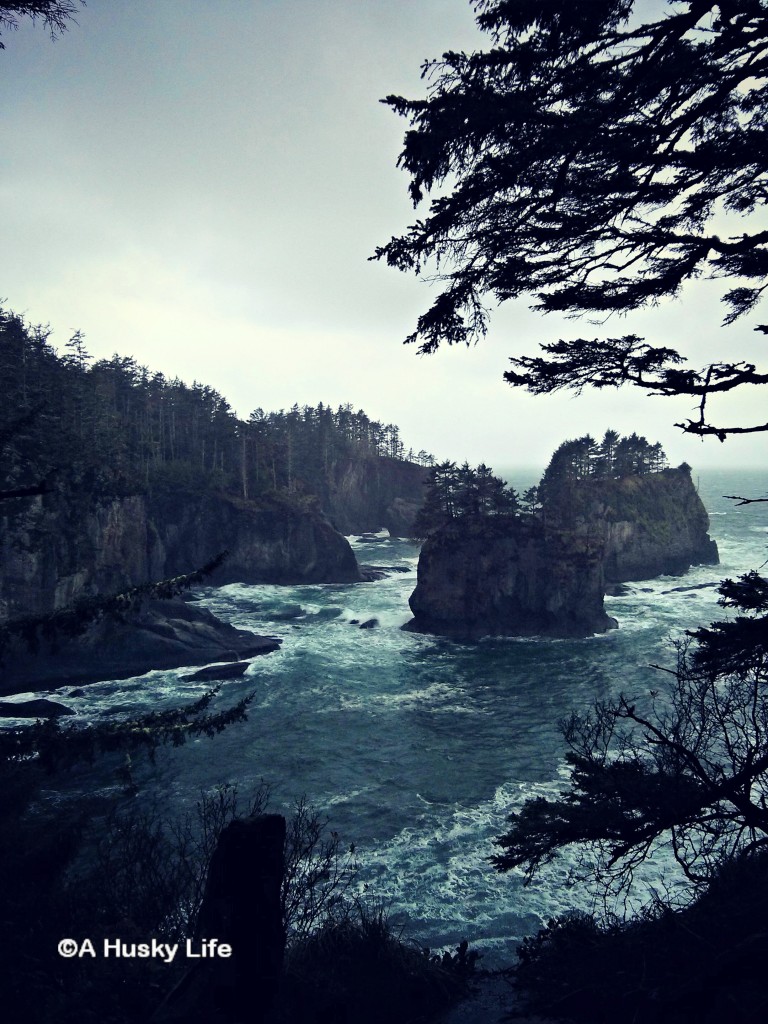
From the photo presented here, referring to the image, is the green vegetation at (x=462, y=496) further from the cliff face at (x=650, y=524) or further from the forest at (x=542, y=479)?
the cliff face at (x=650, y=524)

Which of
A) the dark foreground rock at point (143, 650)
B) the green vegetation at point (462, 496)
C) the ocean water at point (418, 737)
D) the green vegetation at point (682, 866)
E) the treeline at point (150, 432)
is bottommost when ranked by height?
the ocean water at point (418, 737)

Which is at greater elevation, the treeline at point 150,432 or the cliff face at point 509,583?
the treeline at point 150,432

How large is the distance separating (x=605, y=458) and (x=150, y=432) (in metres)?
61.8

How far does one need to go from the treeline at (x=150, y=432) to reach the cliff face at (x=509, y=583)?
28.5 metres

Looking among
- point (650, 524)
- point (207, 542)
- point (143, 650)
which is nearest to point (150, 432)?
point (207, 542)

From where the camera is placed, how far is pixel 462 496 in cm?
5681

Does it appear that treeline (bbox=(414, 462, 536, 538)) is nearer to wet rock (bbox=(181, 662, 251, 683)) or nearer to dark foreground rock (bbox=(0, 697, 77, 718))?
wet rock (bbox=(181, 662, 251, 683))

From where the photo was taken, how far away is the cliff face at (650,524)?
7238cm

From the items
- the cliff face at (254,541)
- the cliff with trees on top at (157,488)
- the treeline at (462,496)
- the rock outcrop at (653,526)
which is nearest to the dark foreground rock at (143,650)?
the cliff with trees on top at (157,488)

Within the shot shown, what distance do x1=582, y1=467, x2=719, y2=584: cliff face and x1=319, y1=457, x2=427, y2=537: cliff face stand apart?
45037mm

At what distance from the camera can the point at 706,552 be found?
81.0 m

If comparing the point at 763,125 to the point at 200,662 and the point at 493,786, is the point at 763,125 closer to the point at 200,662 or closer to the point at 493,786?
the point at 493,786

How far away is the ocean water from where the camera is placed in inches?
804

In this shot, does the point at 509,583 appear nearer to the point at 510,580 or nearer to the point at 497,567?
the point at 510,580
